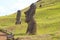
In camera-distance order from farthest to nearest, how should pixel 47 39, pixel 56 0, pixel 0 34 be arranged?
pixel 56 0 → pixel 0 34 → pixel 47 39

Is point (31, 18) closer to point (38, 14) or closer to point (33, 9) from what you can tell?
point (33, 9)

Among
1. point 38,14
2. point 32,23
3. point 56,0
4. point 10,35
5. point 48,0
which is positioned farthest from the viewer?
point 48,0

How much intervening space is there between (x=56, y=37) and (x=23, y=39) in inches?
137

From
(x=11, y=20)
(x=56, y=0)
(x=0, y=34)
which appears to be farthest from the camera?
(x=56, y=0)

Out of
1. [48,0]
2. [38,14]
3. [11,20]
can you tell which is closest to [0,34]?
[11,20]

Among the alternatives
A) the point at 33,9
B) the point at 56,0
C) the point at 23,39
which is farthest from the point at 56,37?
the point at 56,0

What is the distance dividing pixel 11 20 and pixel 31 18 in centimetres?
2921

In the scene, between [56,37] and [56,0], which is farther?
[56,0]

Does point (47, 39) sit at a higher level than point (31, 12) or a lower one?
lower

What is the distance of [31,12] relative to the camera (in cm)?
3512

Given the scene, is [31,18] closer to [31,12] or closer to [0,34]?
[31,12]

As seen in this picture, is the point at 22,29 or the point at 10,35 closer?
the point at 10,35

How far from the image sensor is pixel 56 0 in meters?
102

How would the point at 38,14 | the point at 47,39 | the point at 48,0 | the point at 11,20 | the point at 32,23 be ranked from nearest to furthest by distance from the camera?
the point at 47,39
the point at 32,23
the point at 11,20
the point at 38,14
the point at 48,0
